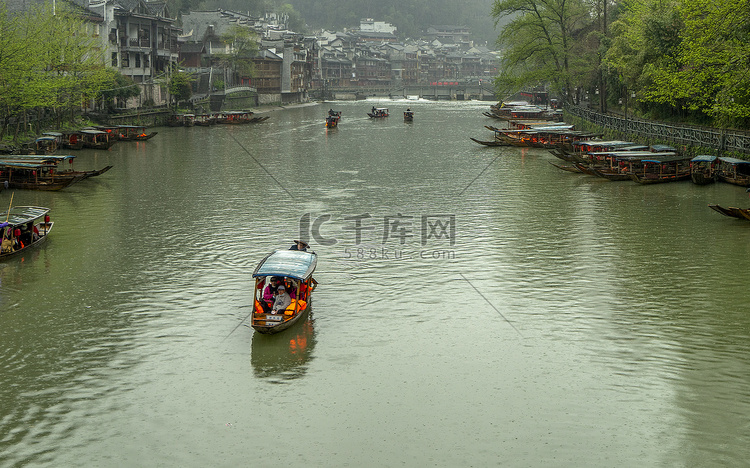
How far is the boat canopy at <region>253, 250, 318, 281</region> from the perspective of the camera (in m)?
20.7

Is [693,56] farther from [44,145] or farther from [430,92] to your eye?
[430,92]

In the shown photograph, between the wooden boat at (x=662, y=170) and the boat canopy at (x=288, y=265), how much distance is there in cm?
2714

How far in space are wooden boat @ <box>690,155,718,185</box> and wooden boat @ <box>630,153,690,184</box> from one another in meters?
1.09

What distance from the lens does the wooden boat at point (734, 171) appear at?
130ft

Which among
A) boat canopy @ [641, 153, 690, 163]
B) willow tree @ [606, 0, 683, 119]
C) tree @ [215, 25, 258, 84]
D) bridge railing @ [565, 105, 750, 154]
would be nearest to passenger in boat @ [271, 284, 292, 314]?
boat canopy @ [641, 153, 690, 163]

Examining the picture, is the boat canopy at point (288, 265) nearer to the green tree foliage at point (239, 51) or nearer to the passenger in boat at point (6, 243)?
the passenger in boat at point (6, 243)

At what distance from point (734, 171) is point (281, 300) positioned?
97.3 feet

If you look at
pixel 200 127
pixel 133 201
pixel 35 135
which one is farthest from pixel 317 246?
pixel 200 127

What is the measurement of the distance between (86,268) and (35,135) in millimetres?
36738

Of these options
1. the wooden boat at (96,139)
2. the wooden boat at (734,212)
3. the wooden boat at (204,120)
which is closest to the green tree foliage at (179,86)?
the wooden boat at (204,120)

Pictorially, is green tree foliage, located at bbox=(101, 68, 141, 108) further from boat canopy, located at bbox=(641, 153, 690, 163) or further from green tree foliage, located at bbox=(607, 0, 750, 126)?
boat canopy, located at bbox=(641, 153, 690, 163)

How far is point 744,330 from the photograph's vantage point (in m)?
20.5

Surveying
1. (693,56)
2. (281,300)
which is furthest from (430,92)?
(281,300)

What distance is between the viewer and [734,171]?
4066 cm
